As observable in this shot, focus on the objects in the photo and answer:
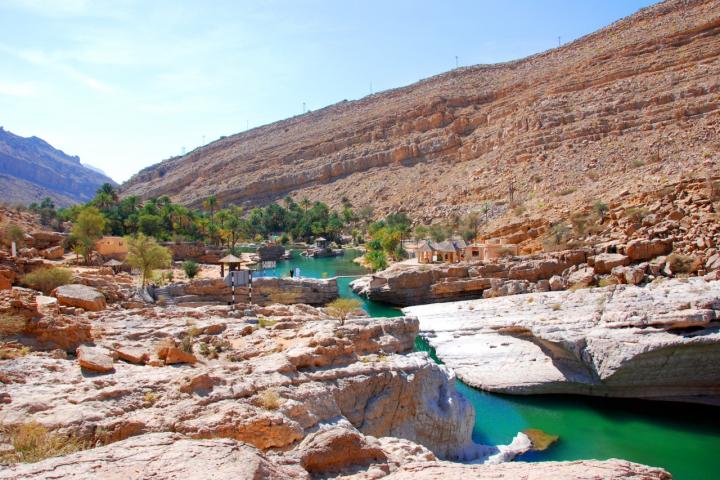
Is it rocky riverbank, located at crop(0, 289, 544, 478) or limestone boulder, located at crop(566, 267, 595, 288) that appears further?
limestone boulder, located at crop(566, 267, 595, 288)

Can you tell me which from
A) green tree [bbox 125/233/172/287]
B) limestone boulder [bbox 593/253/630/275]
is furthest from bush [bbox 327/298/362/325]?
limestone boulder [bbox 593/253/630/275]

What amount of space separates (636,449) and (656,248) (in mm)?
13145

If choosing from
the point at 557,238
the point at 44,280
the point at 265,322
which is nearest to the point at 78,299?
the point at 44,280

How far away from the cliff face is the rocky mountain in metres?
24.2

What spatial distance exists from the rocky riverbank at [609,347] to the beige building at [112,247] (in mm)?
23716

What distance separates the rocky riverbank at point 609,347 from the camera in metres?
13.2

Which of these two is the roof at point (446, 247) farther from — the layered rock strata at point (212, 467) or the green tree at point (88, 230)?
the layered rock strata at point (212, 467)

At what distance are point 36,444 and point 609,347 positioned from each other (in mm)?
13078

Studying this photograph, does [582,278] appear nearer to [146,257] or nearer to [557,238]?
[557,238]

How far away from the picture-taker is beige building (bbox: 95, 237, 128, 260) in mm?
32344

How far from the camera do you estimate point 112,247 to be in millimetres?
33000

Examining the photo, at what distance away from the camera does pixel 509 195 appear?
50875 mm

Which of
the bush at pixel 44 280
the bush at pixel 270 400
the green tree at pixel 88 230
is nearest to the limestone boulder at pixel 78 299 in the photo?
the bush at pixel 44 280

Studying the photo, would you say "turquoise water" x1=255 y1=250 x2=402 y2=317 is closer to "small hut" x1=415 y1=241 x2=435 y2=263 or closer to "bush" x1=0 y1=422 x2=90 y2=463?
"small hut" x1=415 y1=241 x2=435 y2=263
